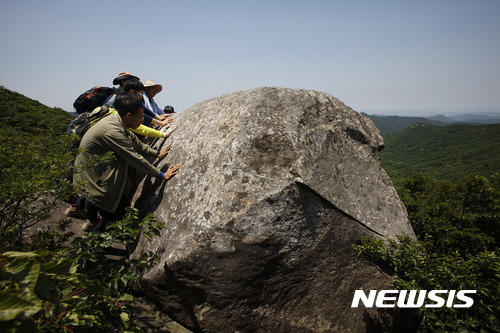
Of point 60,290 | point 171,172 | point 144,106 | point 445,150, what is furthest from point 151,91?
point 445,150

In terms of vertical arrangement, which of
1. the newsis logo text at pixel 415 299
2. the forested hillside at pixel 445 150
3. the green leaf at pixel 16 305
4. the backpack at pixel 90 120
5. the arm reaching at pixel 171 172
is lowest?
the forested hillside at pixel 445 150

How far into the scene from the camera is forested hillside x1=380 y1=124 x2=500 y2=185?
83.1 meters

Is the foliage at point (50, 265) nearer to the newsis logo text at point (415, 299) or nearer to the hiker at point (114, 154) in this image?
the hiker at point (114, 154)

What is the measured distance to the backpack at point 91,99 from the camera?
228 inches

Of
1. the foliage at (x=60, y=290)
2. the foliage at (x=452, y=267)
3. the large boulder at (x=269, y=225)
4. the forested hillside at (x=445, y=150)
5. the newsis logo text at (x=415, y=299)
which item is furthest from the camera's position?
the forested hillside at (x=445, y=150)

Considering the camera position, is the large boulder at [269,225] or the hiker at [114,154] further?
the hiker at [114,154]

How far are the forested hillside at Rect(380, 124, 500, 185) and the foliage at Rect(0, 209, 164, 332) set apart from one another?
3126 inches

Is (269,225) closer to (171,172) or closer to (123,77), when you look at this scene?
(171,172)

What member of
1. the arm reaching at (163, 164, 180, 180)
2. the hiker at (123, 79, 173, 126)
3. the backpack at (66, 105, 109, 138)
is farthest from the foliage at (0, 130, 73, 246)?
the hiker at (123, 79, 173, 126)

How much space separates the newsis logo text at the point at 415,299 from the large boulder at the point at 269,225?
15 centimetres

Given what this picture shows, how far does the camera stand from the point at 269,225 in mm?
4129

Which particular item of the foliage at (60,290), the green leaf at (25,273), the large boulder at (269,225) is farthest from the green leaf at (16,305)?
the large boulder at (269,225)

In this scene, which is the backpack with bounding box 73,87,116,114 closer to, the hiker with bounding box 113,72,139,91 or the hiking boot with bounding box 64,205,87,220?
the hiker with bounding box 113,72,139,91

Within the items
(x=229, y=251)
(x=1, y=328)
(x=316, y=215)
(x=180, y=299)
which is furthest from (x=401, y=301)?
(x=1, y=328)
